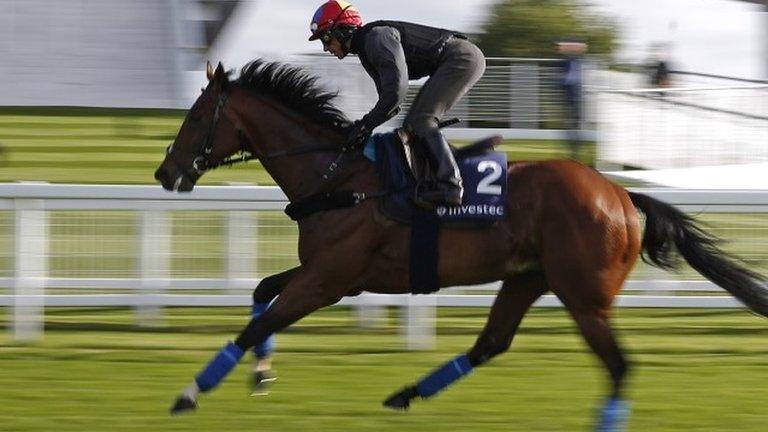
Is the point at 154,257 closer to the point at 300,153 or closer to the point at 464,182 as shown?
the point at 300,153

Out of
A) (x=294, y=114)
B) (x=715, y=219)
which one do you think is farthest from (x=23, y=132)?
(x=294, y=114)

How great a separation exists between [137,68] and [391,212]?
1952 centimetres

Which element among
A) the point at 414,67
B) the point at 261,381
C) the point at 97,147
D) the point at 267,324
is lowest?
the point at 97,147

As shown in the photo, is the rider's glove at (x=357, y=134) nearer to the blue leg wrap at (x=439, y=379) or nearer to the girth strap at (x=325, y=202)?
the girth strap at (x=325, y=202)

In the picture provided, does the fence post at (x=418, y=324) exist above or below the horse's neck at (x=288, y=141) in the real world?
below

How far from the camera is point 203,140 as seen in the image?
6.32 meters

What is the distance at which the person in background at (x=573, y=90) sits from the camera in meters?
16.1

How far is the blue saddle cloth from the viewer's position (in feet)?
20.1

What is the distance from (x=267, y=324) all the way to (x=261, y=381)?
70 centimetres

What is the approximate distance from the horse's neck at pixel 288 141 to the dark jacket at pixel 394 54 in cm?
31

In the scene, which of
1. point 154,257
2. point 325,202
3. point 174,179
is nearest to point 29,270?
point 154,257

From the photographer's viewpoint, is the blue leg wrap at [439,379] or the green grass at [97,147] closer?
the blue leg wrap at [439,379]

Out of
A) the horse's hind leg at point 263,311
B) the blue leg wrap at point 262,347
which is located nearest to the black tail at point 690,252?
the horse's hind leg at point 263,311

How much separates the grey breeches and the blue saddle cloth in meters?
0.12
